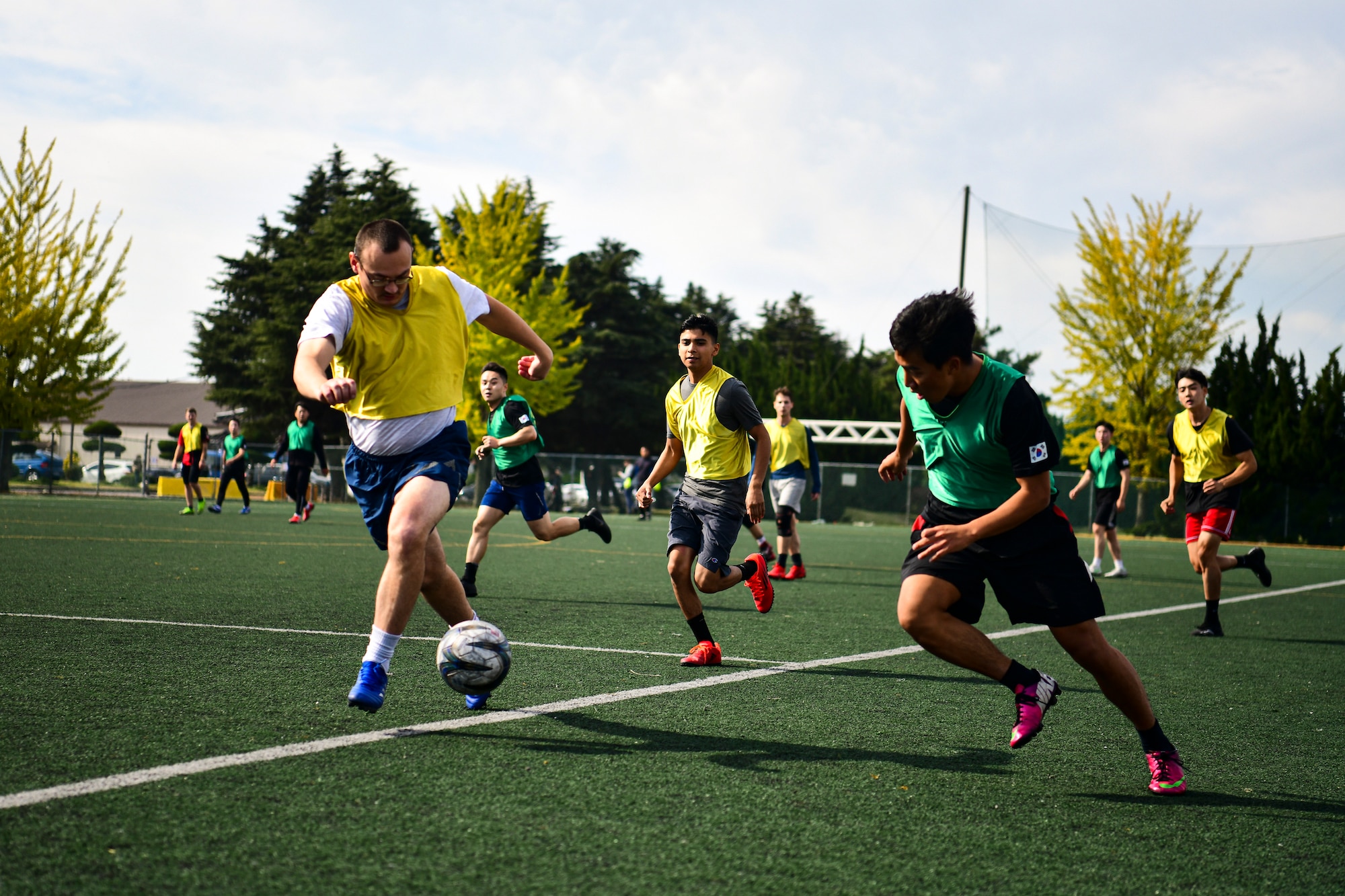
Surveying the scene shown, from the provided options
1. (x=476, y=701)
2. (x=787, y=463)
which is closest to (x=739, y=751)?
(x=476, y=701)

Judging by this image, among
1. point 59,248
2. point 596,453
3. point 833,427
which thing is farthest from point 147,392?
point 833,427

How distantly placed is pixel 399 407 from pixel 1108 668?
2881 mm

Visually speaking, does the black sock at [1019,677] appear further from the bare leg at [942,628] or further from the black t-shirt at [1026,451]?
the black t-shirt at [1026,451]

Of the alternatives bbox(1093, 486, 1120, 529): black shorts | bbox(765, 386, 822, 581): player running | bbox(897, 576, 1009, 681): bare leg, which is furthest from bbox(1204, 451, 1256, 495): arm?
bbox(1093, 486, 1120, 529): black shorts

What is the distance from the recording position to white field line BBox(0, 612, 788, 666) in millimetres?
6816

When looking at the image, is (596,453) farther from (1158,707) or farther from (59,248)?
(1158,707)

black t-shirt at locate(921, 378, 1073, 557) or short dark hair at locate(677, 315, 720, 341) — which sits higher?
short dark hair at locate(677, 315, 720, 341)

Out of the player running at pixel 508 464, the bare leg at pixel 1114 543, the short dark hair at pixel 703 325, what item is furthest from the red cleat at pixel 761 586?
the bare leg at pixel 1114 543

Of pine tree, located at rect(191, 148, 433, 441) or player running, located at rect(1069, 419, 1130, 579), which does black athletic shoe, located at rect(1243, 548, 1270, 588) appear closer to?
player running, located at rect(1069, 419, 1130, 579)

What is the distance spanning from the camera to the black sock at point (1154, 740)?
401 cm

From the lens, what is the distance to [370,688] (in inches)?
176

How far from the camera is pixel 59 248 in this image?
36188mm

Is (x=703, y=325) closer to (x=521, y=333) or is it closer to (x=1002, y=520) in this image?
(x=521, y=333)

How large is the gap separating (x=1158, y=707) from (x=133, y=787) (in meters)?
4.56
